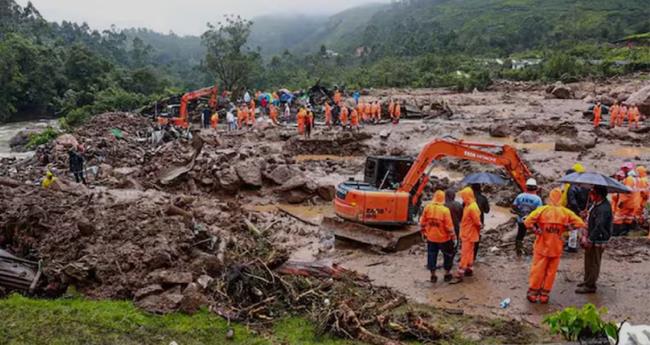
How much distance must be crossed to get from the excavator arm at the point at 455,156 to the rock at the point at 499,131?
15971 millimetres

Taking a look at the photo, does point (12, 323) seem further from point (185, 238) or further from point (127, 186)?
point (127, 186)

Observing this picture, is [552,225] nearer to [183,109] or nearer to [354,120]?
[354,120]

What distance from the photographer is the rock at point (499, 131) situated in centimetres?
2762

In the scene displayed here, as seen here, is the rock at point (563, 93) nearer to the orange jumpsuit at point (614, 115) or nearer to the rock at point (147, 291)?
the orange jumpsuit at point (614, 115)

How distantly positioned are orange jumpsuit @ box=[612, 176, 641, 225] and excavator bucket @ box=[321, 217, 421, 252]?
393cm

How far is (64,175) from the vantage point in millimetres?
18250

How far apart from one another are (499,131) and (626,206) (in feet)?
54.0

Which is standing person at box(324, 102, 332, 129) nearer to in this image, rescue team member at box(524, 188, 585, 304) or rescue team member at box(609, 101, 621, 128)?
rescue team member at box(609, 101, 621, 128)

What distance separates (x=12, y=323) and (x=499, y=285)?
280 inches

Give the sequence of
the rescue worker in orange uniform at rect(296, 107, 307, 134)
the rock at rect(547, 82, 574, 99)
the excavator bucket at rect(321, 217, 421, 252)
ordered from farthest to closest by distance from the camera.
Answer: the rock at rect(547, 82, 574, 99) < the rescue worker in orange uniform at rect(296, 107, 307, 134) < the excavator bucket at rect(321, 217, 421, 252)

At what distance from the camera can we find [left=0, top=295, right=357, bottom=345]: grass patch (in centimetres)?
726

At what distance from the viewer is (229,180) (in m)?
17.5

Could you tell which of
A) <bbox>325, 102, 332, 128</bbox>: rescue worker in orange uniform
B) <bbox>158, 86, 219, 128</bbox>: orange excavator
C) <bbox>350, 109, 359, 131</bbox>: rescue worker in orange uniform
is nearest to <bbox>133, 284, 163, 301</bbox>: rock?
<bbox>350, 109, 359, 131</bbox>: rescue worker in orange uniform

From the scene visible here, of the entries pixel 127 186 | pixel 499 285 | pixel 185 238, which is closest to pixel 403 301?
pixel 499 285
